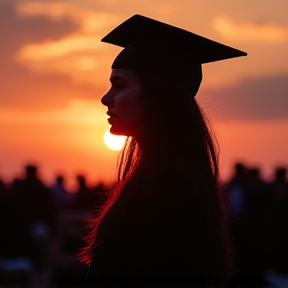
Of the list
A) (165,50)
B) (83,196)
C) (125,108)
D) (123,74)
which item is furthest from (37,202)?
(125,108)

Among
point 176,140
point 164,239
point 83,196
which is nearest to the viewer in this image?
point 164,239

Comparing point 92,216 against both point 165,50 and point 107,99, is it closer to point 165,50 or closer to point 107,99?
point 165,50

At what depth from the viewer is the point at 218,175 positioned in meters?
3.26

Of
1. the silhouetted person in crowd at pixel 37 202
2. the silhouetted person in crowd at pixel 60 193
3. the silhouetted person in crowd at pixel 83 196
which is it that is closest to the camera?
the silhouetted person in crowd at pixel 37 202

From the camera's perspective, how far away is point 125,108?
315cm

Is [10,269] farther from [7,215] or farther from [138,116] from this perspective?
[138,116]

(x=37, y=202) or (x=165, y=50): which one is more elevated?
(x=165, y=50)

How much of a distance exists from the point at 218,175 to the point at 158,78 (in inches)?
15.8

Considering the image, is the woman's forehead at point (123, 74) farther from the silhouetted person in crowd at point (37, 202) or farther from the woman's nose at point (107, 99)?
the silhouetted person in crowd at point (37, 202)

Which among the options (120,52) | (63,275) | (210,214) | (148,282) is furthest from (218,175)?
(63,275)

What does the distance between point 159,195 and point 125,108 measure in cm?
34

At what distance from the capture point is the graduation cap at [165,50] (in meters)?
3.46

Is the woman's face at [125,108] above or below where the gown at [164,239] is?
above

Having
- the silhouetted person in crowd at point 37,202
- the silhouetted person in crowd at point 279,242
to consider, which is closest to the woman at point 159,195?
the silhouetted person in crowd at point 279,242
